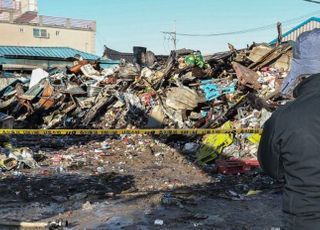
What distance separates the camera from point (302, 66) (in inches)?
75.2

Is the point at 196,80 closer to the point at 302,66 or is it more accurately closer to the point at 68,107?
the point at 68,107

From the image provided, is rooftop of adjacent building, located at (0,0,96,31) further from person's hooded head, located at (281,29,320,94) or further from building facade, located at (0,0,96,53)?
person's hooded head, located at (281,29,320,94)

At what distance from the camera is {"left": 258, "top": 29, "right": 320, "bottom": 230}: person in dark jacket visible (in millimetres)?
1789

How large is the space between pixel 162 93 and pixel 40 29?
3318 centimetres

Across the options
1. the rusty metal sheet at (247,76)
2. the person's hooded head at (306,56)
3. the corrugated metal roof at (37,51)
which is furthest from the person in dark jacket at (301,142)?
the corrugated metal roof at (37,51)

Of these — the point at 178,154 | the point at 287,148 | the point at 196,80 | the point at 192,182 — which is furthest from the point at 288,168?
the point at 196,80

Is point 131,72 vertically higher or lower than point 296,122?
lower

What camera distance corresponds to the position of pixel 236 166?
9.63 m

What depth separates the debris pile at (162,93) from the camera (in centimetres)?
1394

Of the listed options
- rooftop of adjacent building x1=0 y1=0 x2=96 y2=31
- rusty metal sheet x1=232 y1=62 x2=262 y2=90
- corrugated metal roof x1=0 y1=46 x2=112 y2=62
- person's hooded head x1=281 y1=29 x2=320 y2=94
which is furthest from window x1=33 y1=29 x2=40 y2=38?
person's hooded head x1=281 y1=29 x2=320 y2=94

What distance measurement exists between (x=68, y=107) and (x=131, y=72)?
2840mm

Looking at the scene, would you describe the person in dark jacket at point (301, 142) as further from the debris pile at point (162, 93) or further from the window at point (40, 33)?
the window at point (40, 33)

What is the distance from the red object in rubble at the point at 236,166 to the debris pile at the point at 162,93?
2.03 meters

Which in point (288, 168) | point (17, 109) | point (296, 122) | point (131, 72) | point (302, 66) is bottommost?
point (17, 109)
